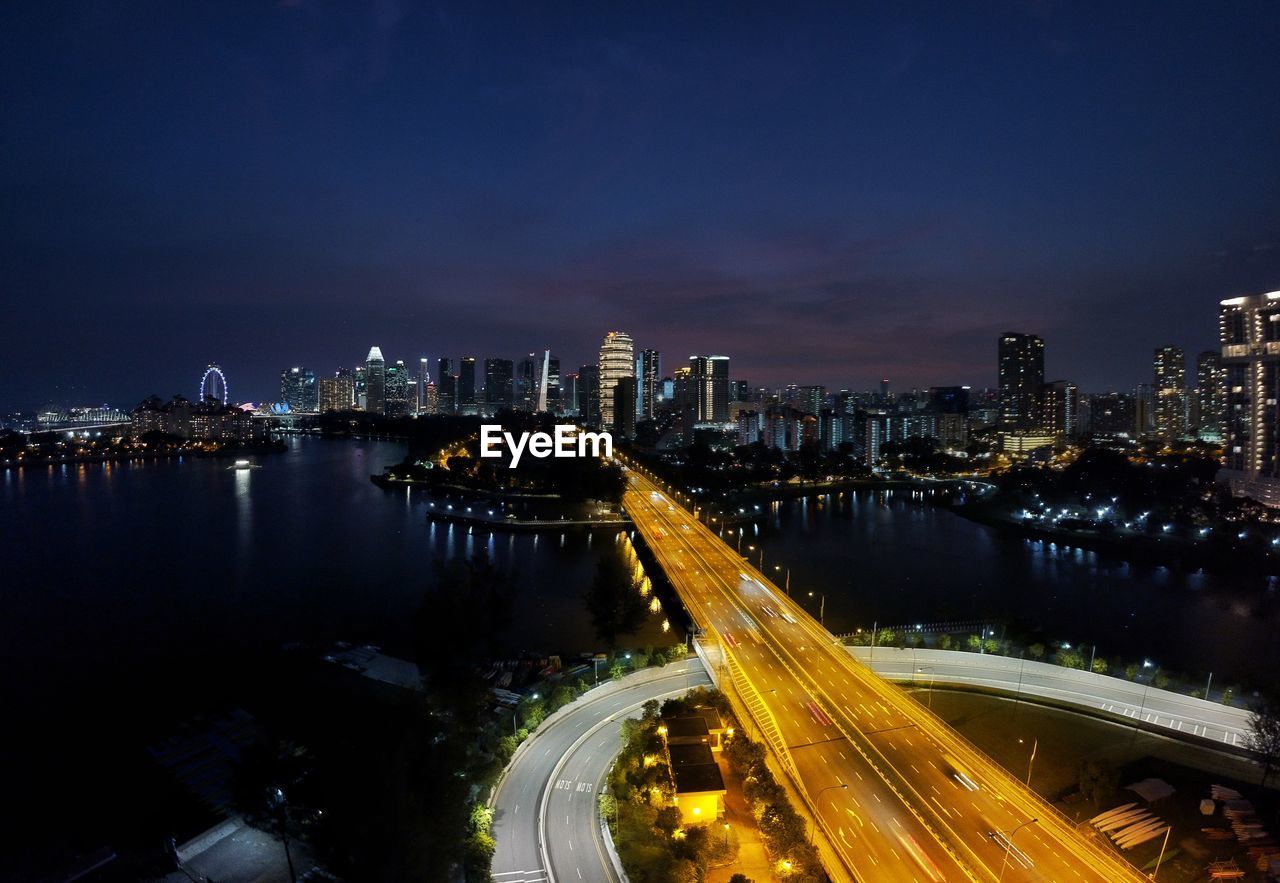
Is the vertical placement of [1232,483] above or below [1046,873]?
above

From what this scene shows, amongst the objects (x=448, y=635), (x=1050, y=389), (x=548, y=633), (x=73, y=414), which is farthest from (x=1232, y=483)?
(x=73, y=414)

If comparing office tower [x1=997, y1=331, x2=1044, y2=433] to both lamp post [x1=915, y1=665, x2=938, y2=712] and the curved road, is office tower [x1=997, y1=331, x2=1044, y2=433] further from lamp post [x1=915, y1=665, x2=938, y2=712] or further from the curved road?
the curved road

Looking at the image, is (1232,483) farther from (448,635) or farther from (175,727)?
(175,727)

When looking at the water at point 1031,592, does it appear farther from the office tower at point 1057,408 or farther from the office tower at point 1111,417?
the office tower at point 1111,417

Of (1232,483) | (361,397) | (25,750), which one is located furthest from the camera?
(361,397)

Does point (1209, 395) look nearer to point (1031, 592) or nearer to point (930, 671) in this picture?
point (1031, 592)

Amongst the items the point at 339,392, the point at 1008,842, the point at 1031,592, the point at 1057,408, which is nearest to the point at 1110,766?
the point at 1008,842

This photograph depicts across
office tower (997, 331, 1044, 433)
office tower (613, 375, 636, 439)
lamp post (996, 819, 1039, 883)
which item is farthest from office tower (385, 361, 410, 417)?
lamp post (996, 819, 1039, 883)
